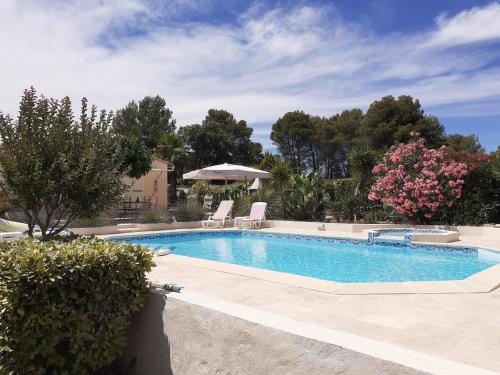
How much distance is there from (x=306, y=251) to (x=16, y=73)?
9.11 m

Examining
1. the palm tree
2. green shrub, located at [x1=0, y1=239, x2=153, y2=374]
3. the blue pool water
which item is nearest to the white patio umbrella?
the palm tree

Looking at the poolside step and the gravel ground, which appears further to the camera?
the poolside step

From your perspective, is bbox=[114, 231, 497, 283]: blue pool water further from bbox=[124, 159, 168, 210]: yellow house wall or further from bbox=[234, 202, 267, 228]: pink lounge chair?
bbox=[124, 159, 168, 210]: yellow house wall

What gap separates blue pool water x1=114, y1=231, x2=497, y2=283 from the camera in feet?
30.2

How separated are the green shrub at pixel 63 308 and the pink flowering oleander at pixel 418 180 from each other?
1280 centimetres

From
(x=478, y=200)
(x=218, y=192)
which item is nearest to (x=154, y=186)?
(x=218, y=192)

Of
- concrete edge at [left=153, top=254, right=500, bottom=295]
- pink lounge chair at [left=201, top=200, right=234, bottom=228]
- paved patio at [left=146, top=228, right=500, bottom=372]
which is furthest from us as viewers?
pink lounge chair at [left=201, top=200, right=234, bottom=228]

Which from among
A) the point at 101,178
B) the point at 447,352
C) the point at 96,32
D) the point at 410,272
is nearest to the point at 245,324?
the point at 447,352

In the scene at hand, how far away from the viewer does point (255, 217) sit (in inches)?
677

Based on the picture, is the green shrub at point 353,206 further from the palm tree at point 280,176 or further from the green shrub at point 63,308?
the green shrub at point 63,308

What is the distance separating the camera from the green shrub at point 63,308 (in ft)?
10.3

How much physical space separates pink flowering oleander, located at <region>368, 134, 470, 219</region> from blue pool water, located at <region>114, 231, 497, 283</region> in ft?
8.99

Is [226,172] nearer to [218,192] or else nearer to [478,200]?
[218,192]

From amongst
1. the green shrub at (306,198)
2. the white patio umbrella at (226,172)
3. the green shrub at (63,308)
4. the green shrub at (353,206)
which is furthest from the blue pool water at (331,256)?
the green shrub at (63,308)
